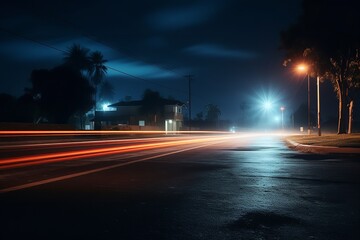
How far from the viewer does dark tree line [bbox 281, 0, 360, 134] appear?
30.8 meters

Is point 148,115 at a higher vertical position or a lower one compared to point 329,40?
lower

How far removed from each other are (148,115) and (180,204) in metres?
79.3

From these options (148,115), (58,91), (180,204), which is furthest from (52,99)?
(180,204)

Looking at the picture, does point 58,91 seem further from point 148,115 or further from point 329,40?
point 329,40

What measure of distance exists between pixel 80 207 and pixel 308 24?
31.3m

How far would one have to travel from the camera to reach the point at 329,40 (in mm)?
32938

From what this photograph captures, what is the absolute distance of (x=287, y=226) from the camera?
5516 millimetres

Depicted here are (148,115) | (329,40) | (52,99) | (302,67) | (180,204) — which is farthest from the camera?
(148,115)

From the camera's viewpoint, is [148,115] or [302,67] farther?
[148,115]

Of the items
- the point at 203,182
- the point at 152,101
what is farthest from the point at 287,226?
the point at 152,101

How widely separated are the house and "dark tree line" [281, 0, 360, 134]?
48.9 meters

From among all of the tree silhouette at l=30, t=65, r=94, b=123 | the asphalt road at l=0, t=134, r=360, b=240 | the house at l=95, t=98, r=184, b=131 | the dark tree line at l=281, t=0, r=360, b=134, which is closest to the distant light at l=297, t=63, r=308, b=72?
the dark tree line at l=281, t=0, r=360, b=134

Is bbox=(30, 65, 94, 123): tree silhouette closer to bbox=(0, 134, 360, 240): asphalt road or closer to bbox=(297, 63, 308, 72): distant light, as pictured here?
bbox=(297, 63, 308, 72): distant light

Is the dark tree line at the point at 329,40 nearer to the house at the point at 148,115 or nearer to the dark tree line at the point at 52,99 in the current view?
the dark tree line at the point at 52,99
